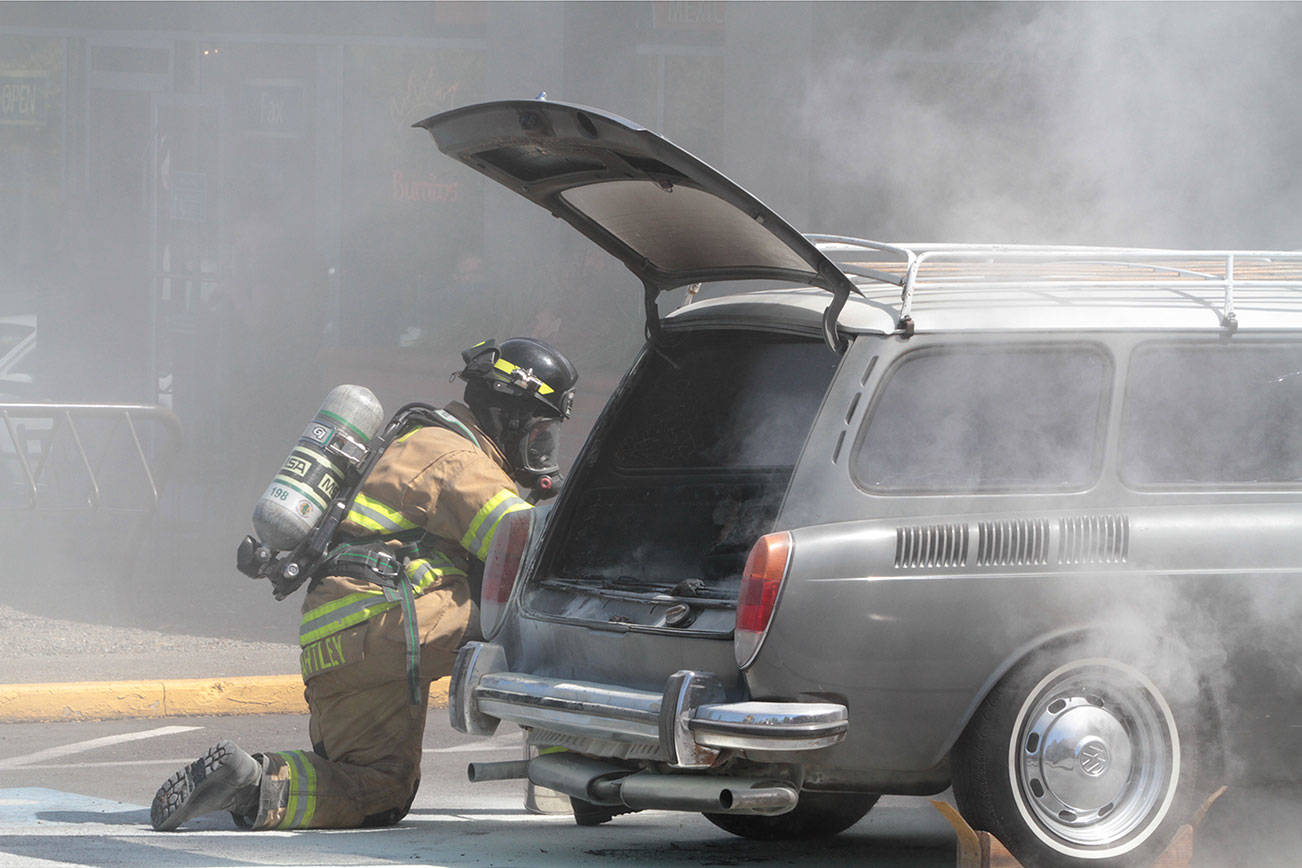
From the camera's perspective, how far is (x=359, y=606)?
17.0ft

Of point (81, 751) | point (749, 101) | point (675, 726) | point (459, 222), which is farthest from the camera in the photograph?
point (459, 222)

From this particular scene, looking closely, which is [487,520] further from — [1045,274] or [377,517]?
[1045,274]

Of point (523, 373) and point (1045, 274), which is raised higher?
point (1045, 274)

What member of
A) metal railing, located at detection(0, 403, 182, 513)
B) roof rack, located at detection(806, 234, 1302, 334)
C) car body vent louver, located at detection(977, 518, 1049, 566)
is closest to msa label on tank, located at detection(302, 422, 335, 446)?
roof rack, located at detection(806, 234, 1302, 334)

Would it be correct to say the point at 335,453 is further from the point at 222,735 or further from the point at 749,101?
the point at 749,101

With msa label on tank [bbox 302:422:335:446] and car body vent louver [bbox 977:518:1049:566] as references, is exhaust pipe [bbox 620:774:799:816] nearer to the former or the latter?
car body vent louver [bbox 977:518:1049:566]

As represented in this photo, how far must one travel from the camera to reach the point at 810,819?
16.8 feet

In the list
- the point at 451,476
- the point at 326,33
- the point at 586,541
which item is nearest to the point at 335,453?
the point at 451,476

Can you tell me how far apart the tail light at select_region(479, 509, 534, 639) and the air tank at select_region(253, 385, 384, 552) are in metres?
0.59

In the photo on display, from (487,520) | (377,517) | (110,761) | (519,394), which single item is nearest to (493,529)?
(487,520)

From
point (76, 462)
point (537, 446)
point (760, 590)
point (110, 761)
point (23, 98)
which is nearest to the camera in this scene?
point (760, 590)

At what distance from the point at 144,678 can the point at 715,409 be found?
3943 millimetres

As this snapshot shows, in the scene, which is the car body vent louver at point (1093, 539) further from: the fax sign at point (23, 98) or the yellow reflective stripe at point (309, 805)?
the fax sign at point (23, 98)

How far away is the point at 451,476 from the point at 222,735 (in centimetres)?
257
